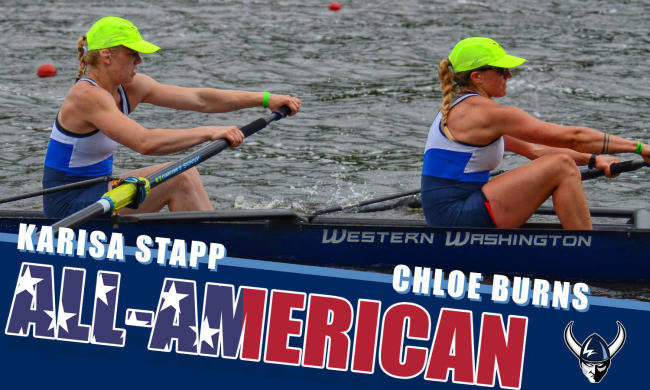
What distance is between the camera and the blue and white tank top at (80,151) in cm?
661

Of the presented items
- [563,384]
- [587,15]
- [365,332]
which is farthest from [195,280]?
[587,15]

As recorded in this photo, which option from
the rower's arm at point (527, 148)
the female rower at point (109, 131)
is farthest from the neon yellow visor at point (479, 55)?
the female rower at point (109, 131)

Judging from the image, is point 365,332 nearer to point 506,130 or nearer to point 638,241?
point 506,130

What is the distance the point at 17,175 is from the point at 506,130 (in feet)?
18.2

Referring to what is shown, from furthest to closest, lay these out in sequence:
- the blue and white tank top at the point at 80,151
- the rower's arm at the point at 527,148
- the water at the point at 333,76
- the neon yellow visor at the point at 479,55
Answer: the water at the point at 333,76, the rower's arm at the point at 527,148, the blue and white tank top at the point at 80,151, the neon yellow visor at the point at 479,55

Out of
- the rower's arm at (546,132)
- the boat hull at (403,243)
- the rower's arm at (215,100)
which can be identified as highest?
the rower's arm at (215,100)

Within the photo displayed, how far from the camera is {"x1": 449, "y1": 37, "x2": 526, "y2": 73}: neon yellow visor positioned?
20.4ft

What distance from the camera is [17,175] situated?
32.9ft

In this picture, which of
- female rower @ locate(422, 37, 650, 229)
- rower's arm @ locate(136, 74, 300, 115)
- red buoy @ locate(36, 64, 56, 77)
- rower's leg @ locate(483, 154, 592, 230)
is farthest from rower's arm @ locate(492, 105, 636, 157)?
red buoy @ locate(36, 64, 56, 77)

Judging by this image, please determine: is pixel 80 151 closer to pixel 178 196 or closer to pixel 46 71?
pixel 178 196

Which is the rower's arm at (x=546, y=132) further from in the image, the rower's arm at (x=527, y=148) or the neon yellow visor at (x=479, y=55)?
the rower's arm at (x=527, y=148)

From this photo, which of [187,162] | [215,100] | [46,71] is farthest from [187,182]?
[46,71]

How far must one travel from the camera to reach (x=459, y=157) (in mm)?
6461

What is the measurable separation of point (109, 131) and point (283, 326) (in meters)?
2.07
